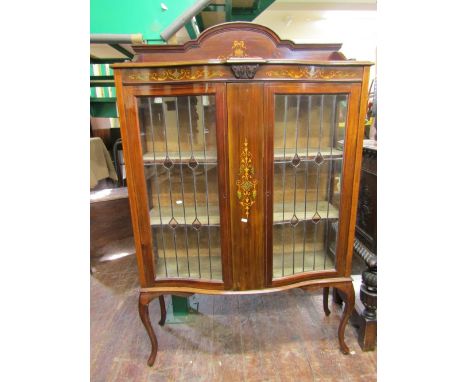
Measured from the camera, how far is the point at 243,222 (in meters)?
1.21

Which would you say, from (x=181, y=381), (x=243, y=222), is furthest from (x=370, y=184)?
(x=181, y=381)

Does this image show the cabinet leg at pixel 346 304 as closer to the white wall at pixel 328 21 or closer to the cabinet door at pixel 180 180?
the cabinet door at pixel 180 180

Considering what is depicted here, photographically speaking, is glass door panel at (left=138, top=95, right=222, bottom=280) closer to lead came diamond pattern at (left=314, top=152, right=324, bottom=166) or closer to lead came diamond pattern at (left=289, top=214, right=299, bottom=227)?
lead came diamond pattern at (left=289, top=214, right=299, bottom=227)

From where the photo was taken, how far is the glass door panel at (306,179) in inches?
46.8

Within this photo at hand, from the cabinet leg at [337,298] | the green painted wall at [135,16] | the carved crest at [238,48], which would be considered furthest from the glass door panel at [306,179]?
the green painted wall at [135,16]

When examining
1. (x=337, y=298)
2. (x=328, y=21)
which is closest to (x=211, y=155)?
(x=337, y=298)

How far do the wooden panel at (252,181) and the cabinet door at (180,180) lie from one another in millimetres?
45

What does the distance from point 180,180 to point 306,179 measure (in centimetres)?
60

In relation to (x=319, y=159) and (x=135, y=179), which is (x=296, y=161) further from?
(x=135, y=179)

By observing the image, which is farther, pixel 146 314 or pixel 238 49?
pixel 146 314

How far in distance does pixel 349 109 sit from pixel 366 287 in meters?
0.96

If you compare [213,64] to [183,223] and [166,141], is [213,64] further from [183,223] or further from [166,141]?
[183,223]

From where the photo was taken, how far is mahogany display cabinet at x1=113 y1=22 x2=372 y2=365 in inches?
42.8

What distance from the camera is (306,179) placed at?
4.25 ft
